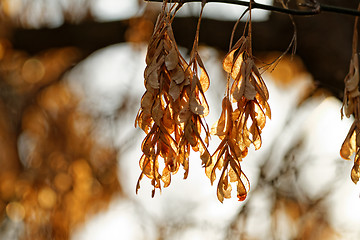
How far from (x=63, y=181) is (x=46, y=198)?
0.12m

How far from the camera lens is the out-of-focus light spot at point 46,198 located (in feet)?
9.64

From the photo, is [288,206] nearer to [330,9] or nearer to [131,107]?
[131,107]

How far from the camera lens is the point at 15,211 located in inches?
118

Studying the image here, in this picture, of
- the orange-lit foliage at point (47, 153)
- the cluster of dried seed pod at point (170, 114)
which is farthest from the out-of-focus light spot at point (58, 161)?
the cluster of dried seed pod at point (170, 114)

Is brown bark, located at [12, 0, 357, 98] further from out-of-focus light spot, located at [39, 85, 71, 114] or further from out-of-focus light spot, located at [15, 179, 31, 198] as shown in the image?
out-of-focus light spot, located at [15, 179, 31, 198]

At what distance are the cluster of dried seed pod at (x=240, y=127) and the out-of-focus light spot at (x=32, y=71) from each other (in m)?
2.53

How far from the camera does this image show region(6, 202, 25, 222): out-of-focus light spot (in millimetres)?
2951

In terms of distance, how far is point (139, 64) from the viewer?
3.13m

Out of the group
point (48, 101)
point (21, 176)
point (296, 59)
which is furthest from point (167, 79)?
point (48, 101)

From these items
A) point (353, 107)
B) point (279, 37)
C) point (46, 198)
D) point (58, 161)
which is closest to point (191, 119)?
point (353, 107)

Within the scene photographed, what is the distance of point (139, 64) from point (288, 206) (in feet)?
3.20

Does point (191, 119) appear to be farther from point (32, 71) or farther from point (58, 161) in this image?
point (32, 71)

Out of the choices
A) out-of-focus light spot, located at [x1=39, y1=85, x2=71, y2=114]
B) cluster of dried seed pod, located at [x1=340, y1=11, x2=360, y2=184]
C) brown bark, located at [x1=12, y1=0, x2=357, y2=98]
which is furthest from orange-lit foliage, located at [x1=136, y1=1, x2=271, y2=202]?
out-of-focus light spot, located at [x1=39, y1=85, x2=71, y2=114]

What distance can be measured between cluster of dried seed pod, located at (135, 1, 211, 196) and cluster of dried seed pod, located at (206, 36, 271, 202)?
2 cm
